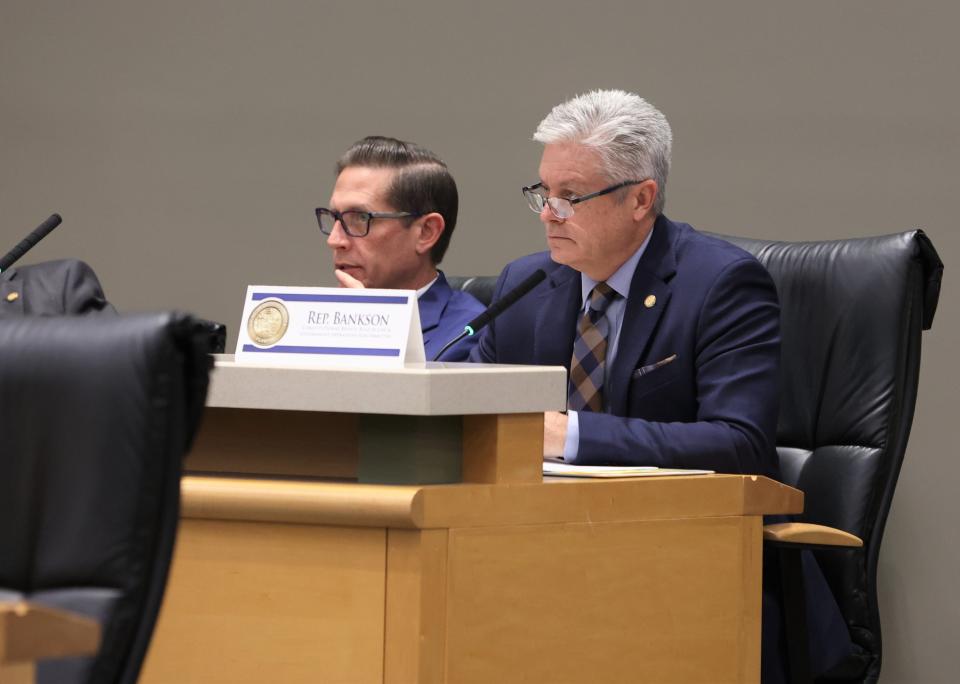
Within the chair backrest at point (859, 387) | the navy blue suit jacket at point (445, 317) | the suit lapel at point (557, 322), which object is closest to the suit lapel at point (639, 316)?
the suit lapel at point (557, 322)

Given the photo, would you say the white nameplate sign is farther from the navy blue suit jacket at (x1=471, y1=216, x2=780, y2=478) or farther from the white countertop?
the navy blue suit jacket at (x1=471, y1=216, x2=780, y2=478)

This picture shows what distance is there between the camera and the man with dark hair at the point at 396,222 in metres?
2.93

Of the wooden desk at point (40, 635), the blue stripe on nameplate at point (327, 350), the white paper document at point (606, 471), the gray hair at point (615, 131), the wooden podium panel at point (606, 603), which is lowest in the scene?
the wooden podium panel at point (606, 603)

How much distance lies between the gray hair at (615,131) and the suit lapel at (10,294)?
3.66ft

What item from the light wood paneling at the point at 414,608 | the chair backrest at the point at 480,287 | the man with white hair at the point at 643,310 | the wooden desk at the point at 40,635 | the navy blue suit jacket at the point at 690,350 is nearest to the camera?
the wooden desk at the point at 40,635

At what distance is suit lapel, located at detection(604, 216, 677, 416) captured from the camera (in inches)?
97.1

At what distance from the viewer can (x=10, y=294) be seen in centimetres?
300

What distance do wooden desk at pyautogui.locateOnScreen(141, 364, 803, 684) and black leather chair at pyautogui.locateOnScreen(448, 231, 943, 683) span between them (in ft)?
2.07

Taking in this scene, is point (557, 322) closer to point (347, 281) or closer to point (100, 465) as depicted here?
point (347, 281)

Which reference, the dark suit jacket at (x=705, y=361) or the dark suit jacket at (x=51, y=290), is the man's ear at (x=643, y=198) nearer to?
the dark suit jacket at (x=705, y=361)

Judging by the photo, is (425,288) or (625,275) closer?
(625,275)

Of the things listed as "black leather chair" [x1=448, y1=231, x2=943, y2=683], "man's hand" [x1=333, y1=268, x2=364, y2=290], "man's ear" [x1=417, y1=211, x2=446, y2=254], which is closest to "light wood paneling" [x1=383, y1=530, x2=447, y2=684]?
"black leather chair" [x1=448, y1=231, x2=943, y2=683]

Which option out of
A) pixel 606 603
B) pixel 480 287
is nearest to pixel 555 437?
pixel 606 603

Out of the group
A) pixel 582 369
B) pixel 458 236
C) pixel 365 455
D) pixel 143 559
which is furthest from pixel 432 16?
pixel 143 559
